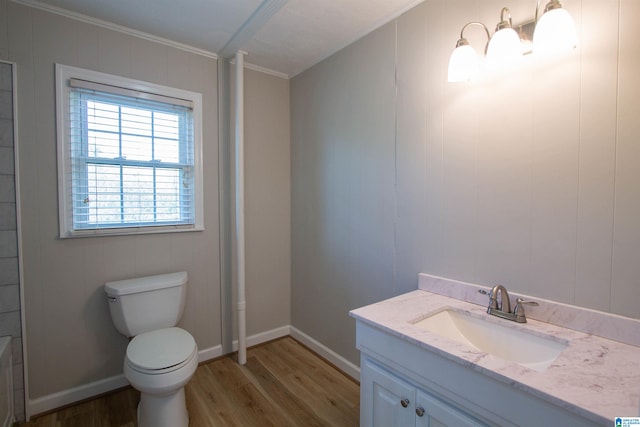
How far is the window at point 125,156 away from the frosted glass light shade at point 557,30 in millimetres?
2119

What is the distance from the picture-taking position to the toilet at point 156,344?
154 centimetres

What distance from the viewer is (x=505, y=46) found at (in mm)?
1213

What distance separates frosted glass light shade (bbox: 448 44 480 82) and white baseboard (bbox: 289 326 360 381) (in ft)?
6.32

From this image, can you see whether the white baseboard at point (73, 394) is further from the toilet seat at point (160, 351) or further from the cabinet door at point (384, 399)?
the cabinet door at point (384, 399)

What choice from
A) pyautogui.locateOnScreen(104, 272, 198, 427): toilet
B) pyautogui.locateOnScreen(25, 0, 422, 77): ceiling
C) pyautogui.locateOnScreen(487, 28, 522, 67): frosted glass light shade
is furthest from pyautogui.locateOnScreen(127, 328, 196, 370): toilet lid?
pyautogui.locateOnScreen(487, 28, 522, 67): frosted glass light shade

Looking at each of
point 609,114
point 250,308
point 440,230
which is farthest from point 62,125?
point 609,114

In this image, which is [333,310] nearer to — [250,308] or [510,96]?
[250,308]

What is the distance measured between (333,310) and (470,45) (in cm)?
192

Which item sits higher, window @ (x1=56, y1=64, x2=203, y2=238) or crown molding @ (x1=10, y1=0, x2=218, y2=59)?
crown molding @ (x1=10, y1=0, x2=218, y2=59)

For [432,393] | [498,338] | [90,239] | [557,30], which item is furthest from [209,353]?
[557,30]

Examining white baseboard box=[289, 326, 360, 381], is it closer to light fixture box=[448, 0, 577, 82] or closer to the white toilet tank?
the white toilet tank

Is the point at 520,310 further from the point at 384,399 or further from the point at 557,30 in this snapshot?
the point at 557,30

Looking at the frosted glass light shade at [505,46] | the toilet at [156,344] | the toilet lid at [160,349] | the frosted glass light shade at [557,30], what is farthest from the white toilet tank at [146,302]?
the frosted glass light shade at [557,30]

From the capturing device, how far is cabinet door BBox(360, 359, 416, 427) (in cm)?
114
